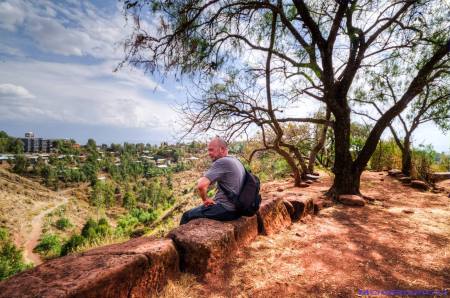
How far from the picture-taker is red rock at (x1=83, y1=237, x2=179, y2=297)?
1912mm

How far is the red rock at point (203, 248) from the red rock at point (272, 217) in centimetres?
89

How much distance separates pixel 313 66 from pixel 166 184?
345ft

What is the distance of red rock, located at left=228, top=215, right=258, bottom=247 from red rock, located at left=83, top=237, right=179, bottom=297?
86cm

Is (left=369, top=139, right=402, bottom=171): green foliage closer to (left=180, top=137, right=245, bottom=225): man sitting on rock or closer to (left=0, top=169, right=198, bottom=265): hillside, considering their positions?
(left=180, top=137, right=245, bottom=225): man sitting on rock

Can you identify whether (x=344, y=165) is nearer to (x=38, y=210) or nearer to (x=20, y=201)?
(x=38, y=210)

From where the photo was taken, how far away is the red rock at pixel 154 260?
1.91m

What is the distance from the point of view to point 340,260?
2.69 meters

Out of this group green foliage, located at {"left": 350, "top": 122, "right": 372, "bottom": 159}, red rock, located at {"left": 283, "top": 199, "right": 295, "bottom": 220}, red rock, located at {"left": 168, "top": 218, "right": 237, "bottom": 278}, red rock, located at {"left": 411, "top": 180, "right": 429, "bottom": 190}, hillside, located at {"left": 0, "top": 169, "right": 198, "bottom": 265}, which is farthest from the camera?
hillside, located at {"left": 0, "top": 169, "right": 198, "bottom": 265}

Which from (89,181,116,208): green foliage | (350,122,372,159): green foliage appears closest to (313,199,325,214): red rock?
(350,122,372,159): green foliage

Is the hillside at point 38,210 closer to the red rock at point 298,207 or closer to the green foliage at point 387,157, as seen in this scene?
the green foliage at point 387,157

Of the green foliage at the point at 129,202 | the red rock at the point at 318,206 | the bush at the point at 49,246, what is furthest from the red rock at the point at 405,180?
the green foliage at the point at 129,202

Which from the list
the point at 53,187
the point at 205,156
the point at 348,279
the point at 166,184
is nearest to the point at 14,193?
the point at 53,187

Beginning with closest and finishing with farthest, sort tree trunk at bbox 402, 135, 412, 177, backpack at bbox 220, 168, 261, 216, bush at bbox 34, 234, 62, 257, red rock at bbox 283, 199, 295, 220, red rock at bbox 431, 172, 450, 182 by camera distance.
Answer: backpack at bbox 220, 168, 261, 216 → red rock at bbox 283, 199, 295, 220 → red rock at bbox 431, 172, 450, 182 → tree trunk at bbox 402, 135, 412, 177 → bush at bbox 34, 234, 62, 257

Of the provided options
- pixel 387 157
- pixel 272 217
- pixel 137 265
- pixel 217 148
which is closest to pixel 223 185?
pixel 217 148
